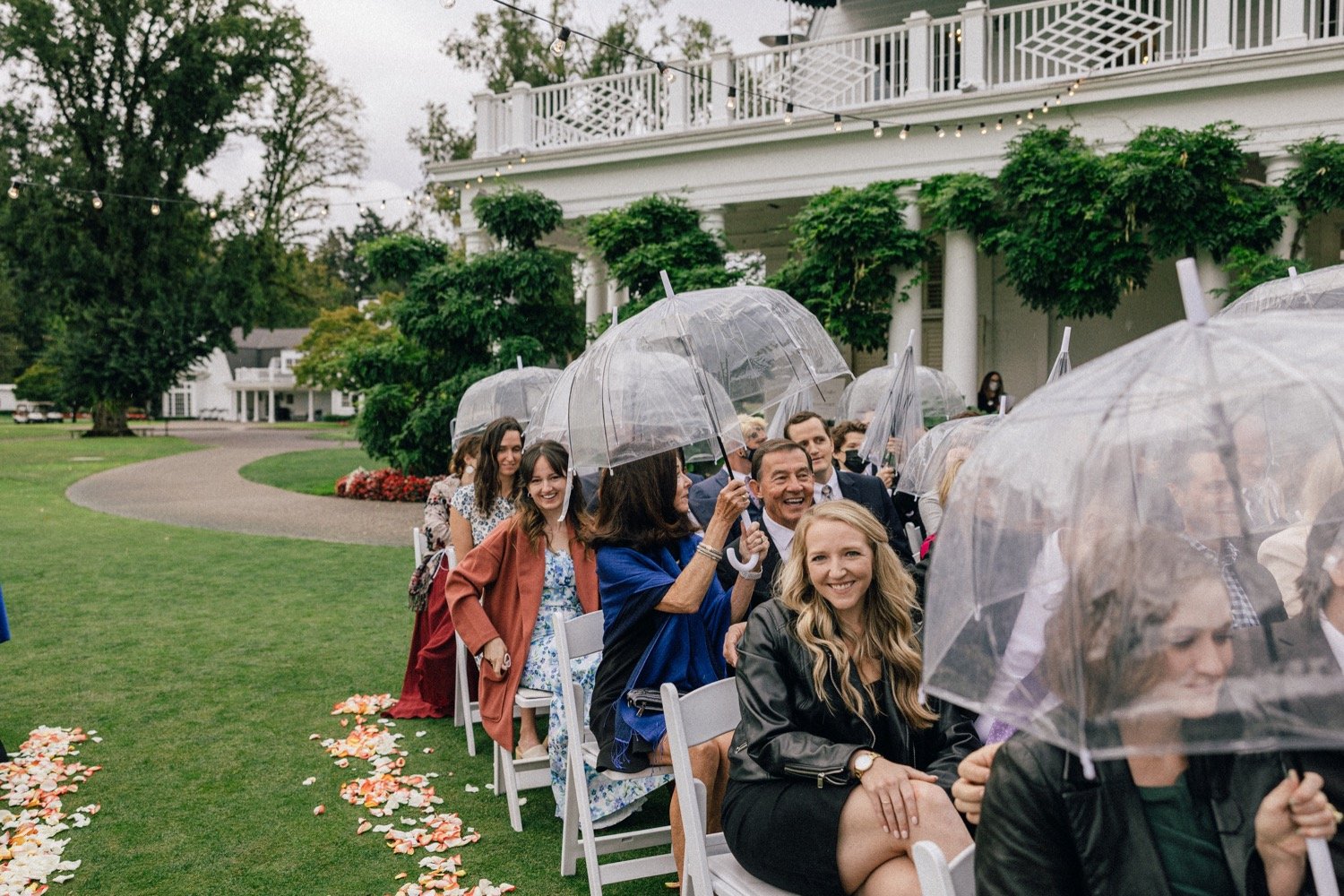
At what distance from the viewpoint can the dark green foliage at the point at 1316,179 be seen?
41.0ft

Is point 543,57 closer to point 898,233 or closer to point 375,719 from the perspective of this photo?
point 898,233

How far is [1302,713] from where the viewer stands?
1673 millimetres

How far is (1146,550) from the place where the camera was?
1.69 metres

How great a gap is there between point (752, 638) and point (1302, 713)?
182 cm

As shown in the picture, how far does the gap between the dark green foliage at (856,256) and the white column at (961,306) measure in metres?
0.43

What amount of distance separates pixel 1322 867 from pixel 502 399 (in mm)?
7396

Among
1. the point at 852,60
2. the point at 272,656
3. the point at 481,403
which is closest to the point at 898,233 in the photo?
the point at 852,60

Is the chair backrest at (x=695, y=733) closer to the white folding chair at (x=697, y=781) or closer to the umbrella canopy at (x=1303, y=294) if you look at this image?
the white folding chair at (x=697, y=781)

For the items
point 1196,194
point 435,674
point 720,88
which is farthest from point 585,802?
point 720,88

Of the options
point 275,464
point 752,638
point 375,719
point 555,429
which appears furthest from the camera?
point 275,464

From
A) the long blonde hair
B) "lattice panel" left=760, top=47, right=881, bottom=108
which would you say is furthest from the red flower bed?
the long blonde hair

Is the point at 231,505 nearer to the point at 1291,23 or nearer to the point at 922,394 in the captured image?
the point at 922,394

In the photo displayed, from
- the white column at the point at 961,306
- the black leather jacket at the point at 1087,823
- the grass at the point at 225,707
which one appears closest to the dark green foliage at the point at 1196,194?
the white column at the point at 961,306

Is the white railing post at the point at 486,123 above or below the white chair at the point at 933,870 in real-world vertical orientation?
above
